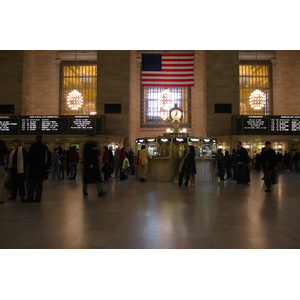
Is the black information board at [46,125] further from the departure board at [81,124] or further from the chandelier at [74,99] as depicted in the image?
the chandelier at [74,99]

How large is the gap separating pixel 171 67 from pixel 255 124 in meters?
6.54

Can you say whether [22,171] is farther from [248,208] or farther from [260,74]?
[260,74]

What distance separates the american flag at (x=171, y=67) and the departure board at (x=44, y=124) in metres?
5.51

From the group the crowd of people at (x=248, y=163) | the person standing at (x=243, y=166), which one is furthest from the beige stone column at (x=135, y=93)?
the person standing at (x=243, y=166)

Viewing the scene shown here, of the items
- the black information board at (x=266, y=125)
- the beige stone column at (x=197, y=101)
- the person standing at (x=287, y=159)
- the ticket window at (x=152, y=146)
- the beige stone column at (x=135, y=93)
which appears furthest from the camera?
the beige stone column at (x=197, y=101)

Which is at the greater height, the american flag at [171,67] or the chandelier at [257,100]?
the american flag at [171,67]

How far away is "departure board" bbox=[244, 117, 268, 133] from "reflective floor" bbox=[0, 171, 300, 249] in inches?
530

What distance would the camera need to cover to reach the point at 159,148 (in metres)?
13.2

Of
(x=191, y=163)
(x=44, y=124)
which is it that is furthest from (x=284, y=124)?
(x=44, y=124)

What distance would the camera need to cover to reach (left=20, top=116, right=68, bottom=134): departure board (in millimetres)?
19484

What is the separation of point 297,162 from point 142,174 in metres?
11.3

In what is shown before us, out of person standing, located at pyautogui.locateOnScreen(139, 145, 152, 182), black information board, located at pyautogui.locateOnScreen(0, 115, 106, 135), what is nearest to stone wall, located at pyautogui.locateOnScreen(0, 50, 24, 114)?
black information board, located at pyautogui.locateOnScreen(0, 115, 106, 135)

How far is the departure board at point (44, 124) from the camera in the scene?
19.5 meters

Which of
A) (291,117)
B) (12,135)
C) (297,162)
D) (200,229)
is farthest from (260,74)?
(200,229)
